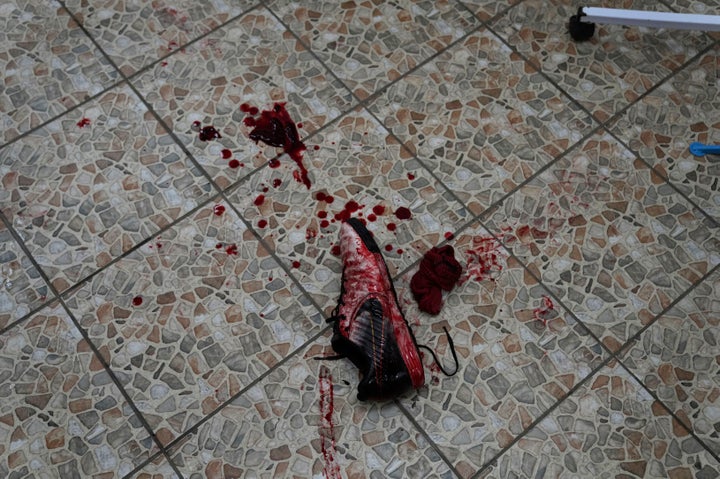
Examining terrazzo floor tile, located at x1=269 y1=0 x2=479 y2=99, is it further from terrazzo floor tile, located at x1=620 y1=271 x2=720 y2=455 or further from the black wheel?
terrazzo floor tile, located at x1=620 y1=271 x2=720 y2=455

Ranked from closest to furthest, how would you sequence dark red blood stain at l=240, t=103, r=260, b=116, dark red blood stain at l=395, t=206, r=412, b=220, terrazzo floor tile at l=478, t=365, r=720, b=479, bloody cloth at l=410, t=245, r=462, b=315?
terrazzo floor tile at l=478, t=365, r=720, b=479 < bloody cloth at l=410, t=245, r=462, b=315 < dark red blood stain at l=395, t=206, r=412, b=220 < dark red blood stain at l=240, t=103, r=260, b=116

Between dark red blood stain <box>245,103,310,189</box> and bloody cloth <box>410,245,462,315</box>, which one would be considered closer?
bloody cloth <box>410,245,462,315</box>

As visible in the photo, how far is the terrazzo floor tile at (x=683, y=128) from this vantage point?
63.9 inches

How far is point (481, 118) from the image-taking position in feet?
5.56

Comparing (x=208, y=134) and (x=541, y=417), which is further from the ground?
(x=208, y=134)

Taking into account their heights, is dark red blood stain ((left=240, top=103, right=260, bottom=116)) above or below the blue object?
below

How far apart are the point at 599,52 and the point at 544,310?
65 cm

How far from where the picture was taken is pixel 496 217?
5.19 feet

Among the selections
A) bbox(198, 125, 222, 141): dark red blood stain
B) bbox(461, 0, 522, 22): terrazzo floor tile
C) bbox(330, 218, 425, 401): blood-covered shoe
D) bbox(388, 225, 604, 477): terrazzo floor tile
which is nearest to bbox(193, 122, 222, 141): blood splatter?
bbox(198, 125, 222, 141): dark red blood stain

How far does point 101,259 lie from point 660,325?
1068 mm

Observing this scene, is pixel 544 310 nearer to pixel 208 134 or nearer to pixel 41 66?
pixel 208 134

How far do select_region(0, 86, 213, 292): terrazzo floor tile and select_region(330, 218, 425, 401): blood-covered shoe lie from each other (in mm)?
349

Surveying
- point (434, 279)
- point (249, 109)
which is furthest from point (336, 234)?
point (249, 109)

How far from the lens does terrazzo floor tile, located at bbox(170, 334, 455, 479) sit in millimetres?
1357
